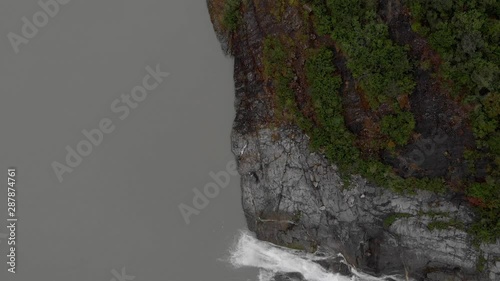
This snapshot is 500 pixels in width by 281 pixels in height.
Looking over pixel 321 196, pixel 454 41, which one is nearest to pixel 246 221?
pixel 321 196

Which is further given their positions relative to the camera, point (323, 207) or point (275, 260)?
point (275, 260)

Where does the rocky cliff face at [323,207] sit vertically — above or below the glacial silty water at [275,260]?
above

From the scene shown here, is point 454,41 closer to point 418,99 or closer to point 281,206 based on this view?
point 418,99

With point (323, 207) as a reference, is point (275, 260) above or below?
below

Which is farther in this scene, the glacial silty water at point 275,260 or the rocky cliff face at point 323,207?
the glacial silty water at point 275,260

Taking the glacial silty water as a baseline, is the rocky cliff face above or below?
above
